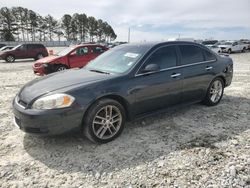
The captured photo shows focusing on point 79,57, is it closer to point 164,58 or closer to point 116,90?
point 164,58

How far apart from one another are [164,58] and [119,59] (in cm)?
86

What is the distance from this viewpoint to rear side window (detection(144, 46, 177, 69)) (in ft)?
15.2

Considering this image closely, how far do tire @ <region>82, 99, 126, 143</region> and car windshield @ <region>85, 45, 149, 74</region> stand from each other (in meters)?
0.69

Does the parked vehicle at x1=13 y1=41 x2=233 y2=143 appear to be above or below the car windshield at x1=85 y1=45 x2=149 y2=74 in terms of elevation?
below

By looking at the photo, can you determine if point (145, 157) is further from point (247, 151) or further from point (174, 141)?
point (247, 151)

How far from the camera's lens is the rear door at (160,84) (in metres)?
4.33

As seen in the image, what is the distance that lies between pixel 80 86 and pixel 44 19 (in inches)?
3466

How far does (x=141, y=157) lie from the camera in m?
3.62

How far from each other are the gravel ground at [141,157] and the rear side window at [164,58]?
1.11 meters

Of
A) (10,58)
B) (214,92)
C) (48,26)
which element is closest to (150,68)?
(214,92)

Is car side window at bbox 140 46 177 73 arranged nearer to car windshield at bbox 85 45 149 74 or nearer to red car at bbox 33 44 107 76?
car windshield at bbox 85 45 149 74

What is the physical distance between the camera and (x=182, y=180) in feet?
10.1

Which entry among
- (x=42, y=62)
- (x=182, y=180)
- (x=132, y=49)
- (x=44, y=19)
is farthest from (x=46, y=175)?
(x=44, y=19)

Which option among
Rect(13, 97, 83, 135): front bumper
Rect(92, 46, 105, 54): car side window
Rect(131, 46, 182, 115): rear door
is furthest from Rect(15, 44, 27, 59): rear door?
Rect(13, 97, 83, 135): front bumper
